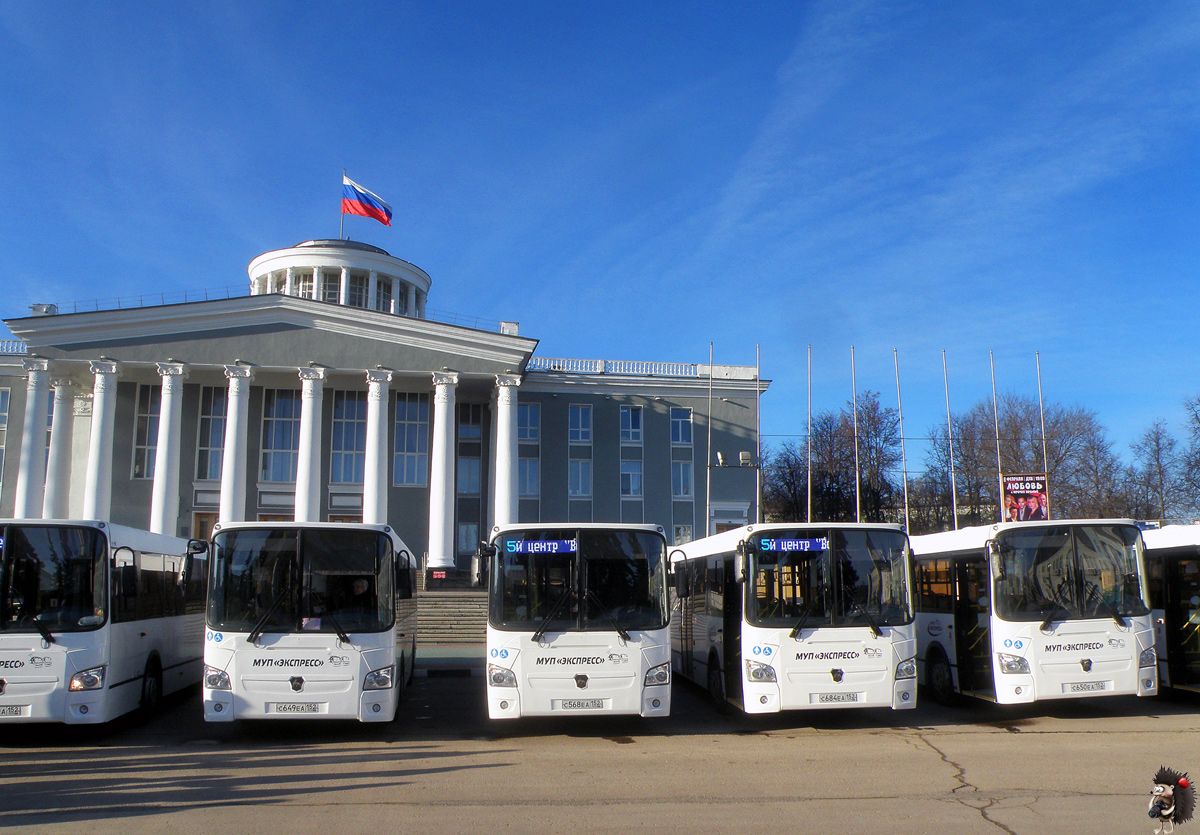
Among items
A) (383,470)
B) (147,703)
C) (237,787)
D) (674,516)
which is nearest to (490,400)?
(383,470)

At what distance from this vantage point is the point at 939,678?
14.1 metres

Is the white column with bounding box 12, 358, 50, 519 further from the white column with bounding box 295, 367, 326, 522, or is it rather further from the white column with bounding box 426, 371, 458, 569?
the white column with bounding box 426, 371, 458, 569

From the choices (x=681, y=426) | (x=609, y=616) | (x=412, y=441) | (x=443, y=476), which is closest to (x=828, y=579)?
(x=609, y=616)

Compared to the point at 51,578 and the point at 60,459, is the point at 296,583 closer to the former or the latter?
the point at 51,578

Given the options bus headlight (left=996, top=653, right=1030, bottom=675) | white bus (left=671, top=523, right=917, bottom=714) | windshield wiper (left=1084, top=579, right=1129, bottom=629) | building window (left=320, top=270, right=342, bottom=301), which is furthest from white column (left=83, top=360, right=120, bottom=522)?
windshield wiper (left=1084, top=579, right=1129, bottom=629)

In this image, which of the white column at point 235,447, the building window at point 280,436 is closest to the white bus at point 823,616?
the white column at point 235,447

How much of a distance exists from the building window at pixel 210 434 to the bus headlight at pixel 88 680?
2969 centimetres

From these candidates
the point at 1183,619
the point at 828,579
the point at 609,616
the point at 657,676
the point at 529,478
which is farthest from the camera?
the point at 529,478

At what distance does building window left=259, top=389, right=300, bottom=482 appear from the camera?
3872cm

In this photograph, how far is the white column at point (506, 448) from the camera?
36500mm

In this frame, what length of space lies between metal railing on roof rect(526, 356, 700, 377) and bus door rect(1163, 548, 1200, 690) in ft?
103

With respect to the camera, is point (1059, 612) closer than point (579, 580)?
No

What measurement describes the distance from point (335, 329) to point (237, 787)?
29977mm

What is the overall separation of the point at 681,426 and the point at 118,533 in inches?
1343
